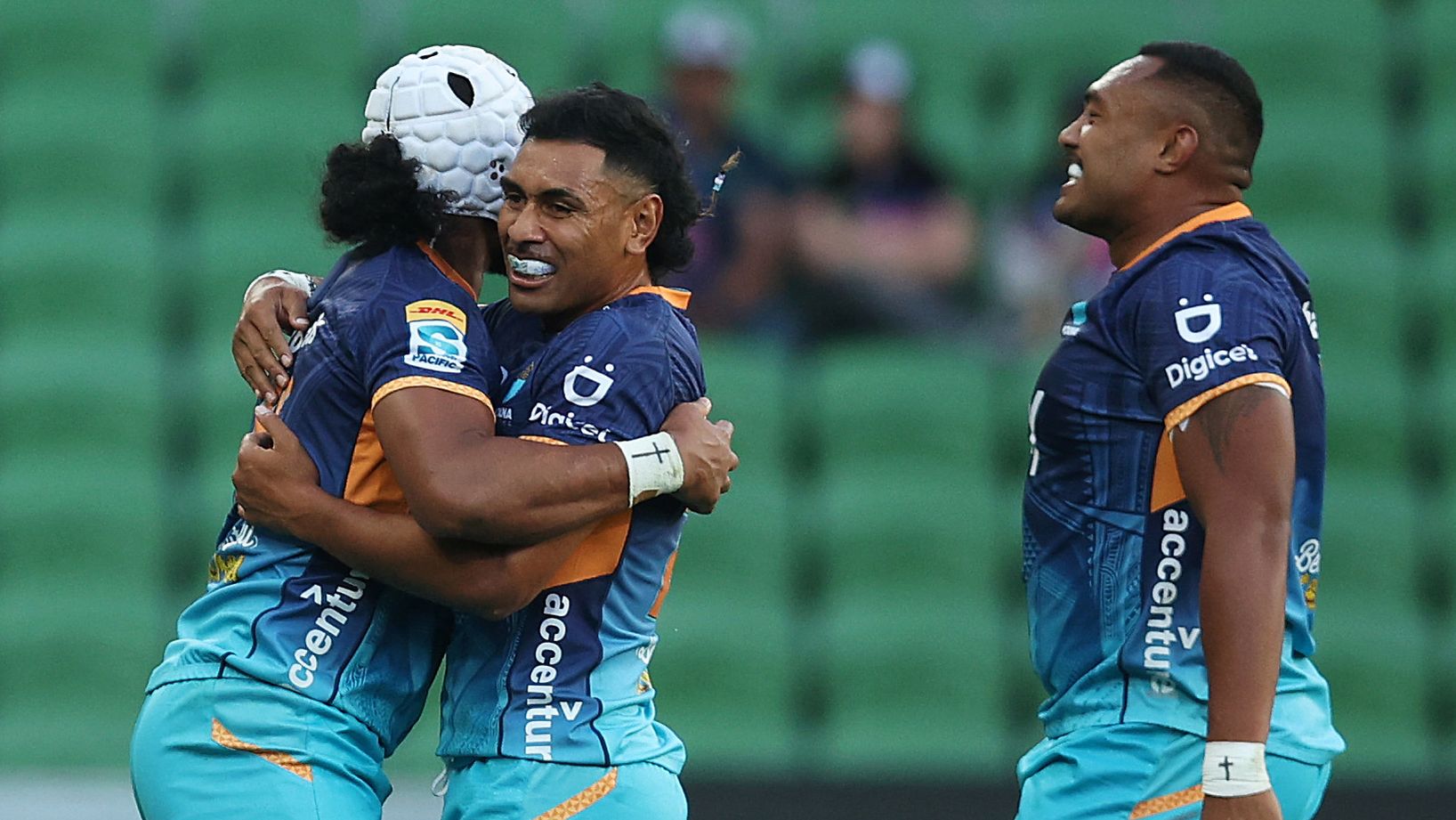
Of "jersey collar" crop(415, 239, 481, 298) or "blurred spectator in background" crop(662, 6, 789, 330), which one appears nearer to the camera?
"jersey collar" crop(415, 239, 481, 298)

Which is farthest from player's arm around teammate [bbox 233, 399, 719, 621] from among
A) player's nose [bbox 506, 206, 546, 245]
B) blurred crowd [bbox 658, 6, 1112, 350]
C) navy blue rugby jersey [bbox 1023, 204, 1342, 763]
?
blurred crowd [bbox 658, 6, 1112, 350]

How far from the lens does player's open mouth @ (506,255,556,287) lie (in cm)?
391

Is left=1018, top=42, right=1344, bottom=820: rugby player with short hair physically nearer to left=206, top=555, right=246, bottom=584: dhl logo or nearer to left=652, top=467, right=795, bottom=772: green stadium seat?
left=206, top=555, right=246, bottom=584: dhl logo

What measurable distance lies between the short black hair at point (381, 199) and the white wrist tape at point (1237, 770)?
1.83 m

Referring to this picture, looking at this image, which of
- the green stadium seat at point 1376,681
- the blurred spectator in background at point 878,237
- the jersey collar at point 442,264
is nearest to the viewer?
the jersey collar at point 442,264

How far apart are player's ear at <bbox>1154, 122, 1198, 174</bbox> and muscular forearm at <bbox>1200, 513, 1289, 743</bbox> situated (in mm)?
830

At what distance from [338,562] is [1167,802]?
5.41ft

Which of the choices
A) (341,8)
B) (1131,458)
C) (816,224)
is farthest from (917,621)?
(1131,458)

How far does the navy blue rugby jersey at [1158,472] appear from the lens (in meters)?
3.67

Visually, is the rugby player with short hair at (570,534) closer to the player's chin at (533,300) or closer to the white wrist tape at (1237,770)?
the player's chin at (533,300)

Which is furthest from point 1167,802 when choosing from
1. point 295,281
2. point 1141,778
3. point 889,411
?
point 889,411

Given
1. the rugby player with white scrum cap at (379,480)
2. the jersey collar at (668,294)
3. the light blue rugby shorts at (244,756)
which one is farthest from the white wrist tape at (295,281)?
the light blue rugby shorts at (244,756)

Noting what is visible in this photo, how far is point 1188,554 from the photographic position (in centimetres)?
374

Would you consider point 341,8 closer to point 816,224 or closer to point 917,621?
point 816,224
